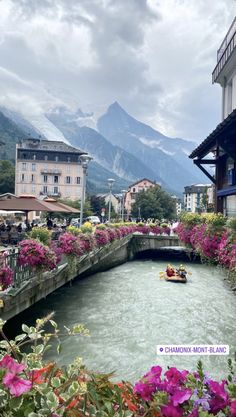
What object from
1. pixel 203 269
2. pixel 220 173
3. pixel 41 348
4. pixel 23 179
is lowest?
pixel 203 269

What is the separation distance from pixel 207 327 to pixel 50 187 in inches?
3117

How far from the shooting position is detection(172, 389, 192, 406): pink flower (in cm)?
181

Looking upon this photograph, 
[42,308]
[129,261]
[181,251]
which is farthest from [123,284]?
[181,251]

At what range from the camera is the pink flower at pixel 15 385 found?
1.63 metres

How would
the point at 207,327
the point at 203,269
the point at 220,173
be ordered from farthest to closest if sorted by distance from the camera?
the point at 203,269 < the point at 220,173 < the point at 207,327

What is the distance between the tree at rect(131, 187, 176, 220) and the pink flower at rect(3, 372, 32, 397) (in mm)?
87441

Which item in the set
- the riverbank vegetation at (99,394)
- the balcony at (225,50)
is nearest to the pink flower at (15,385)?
the riverbank vegetation at (99,394)

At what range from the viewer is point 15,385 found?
5.45 ft

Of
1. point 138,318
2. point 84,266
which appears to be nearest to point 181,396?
point 138,318

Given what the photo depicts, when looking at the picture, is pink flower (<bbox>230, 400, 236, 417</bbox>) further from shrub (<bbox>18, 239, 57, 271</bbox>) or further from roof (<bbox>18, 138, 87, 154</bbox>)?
roof (<bbox>18, 138, 87, 154</bbox>)

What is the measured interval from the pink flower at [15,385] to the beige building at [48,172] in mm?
88079

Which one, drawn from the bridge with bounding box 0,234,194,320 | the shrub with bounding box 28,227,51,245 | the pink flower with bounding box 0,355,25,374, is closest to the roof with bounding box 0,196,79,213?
the bridge with bounding box 0,234,194,320

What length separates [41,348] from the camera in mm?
2213

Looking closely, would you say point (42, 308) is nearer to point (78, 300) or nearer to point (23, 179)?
point (78, 300)
